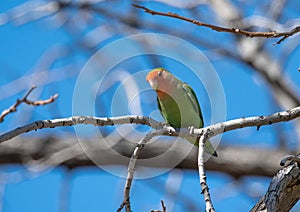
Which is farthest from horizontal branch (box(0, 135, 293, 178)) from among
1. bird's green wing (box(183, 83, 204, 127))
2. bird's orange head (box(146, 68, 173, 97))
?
bird's orange head (box(146, 68, 173, 97))

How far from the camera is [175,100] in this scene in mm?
3629

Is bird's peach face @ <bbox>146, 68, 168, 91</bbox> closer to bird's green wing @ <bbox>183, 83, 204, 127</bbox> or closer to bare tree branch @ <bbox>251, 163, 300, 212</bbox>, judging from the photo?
bird's green wing @ <bbox>183, 83, 204, 127</bbox>

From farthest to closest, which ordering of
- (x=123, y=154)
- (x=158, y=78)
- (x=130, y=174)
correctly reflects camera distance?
(x=123, y=154), (x=158, y=78), (x=130, y=174)

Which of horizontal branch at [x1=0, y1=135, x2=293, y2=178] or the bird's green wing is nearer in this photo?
the bird's green wing

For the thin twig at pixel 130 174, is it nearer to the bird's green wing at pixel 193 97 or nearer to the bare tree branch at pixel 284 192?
the bare tree branch at pixel 284 192

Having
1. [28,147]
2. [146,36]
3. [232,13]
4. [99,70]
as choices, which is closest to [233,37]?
[232,13]

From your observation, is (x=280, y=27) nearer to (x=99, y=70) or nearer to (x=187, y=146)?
(x=187, y=146)

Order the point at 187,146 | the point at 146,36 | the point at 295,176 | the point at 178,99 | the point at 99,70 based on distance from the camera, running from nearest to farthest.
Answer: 1. the point at 295,176
2. the point at 178,99
3. the point at 187,146
4. the point at 99,70
5. the point at 146,36

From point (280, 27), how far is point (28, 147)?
191 centimetres

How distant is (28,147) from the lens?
14.5 ft

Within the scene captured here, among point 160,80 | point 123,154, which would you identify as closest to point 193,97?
point 160,80

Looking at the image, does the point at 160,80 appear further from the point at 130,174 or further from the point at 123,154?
the point at 130,174

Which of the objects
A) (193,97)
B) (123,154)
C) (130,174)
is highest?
(193,97)

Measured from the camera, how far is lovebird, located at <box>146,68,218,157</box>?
3541mm
